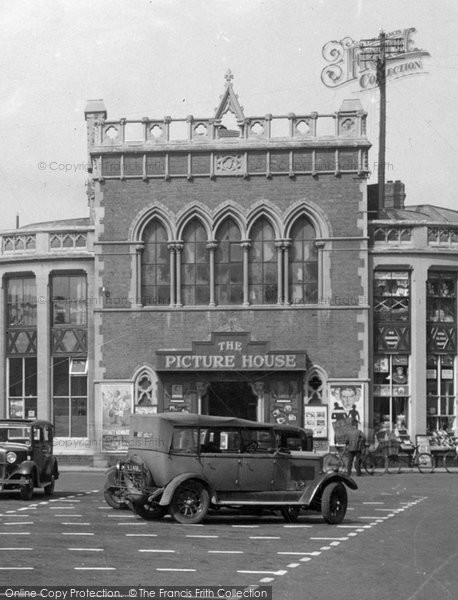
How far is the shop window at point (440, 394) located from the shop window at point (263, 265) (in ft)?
17.5

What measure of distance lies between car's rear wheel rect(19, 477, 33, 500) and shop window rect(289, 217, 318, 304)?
16.4m

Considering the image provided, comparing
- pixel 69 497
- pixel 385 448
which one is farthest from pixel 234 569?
pixel 385 448

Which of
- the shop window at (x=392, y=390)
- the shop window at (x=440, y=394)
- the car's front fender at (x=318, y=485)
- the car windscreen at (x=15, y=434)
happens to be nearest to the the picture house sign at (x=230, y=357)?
the shop window at (x=392, y=390)

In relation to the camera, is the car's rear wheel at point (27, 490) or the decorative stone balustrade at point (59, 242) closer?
A: the car's rear wheel at point (27, 490)

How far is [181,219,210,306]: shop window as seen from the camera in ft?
136

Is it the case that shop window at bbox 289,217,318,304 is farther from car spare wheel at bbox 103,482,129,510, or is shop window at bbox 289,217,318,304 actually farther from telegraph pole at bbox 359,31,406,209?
car spare wheel at bbox 103,482,129,510

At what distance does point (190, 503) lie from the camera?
21.3m

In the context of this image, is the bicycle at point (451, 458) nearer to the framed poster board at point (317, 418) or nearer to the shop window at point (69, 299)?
the framed poster board at point (317, 418)

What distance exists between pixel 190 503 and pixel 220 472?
2.56ft

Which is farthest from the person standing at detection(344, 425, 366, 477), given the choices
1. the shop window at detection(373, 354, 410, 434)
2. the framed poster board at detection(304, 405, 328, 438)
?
the shop window at detection(373, 354, 410, 434)

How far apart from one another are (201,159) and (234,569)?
27.1 meters

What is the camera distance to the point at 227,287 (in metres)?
41.5

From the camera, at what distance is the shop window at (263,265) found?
135 ft

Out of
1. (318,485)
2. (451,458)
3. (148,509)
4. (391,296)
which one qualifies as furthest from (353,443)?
(148,509)
